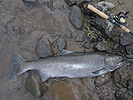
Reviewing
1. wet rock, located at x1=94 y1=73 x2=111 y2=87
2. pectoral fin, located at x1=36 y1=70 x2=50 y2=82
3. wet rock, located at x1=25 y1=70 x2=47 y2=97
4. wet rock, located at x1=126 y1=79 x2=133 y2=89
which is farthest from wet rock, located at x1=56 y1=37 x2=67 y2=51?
wet rock, located at x1=126 y1=79 x2=133 y2=89

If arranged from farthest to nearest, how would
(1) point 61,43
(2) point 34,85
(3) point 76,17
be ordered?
(3) point 76,17 → (1) point 61,43 → (2) point 34,85

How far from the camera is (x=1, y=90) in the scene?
4312 millimetres

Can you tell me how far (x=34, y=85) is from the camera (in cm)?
409

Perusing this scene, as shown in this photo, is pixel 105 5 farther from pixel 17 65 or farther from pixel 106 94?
pixel 17 65

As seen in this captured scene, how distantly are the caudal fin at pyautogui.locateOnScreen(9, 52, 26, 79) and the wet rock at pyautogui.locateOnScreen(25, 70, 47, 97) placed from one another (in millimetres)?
533

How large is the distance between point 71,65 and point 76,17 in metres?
2.54

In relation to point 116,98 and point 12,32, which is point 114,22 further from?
point 12,32

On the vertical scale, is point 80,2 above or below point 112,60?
above

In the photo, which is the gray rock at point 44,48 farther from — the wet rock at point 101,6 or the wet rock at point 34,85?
the wet rock at point 101,6

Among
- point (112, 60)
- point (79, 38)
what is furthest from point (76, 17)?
point (112, 60)

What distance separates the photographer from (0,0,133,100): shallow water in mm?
4406

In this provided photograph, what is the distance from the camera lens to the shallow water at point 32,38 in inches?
173

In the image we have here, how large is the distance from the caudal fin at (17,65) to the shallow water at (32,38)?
297 mm

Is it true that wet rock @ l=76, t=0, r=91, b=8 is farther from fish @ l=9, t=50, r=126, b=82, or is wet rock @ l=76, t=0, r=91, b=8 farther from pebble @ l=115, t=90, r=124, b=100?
pebble @ l=115, t=90, r=124, b=100
